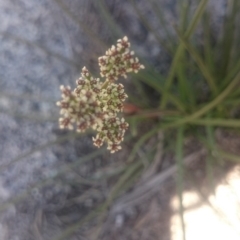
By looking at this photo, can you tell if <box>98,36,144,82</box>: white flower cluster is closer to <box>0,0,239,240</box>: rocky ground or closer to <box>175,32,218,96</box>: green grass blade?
<box>175,32,218,96</box>: green grass blade

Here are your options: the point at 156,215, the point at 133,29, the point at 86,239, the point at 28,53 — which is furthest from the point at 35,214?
the point at 133,29

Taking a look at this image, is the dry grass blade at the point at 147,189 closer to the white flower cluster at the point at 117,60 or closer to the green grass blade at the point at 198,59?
the green grass blade at the point at 198,59

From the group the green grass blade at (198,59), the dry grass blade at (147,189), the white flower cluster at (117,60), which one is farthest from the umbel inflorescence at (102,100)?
the dry grass blade at (147,189)

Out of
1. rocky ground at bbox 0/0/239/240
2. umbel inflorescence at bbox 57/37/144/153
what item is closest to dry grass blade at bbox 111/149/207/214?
rocky ground at bbox 0/0/239/240

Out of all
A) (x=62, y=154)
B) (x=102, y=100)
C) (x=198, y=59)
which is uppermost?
(x=62, y=154)

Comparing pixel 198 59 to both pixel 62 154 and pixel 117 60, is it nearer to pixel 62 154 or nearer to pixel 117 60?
pixel 117 60

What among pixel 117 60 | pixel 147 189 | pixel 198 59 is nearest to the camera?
pixel 117 60

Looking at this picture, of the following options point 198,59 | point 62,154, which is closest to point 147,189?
point 62,154

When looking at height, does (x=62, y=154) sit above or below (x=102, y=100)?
above
